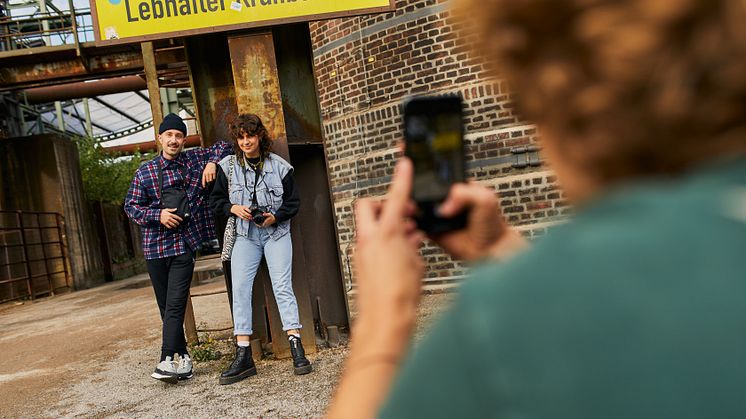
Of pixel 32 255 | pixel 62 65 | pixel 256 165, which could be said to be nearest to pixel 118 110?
pixel 32 255

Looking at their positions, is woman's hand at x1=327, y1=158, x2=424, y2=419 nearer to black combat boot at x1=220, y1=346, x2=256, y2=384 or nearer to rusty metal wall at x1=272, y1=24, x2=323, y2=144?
black combat boot at x1=220, y1=346, x2=256, y2=384

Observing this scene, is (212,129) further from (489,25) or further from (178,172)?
(489,25)

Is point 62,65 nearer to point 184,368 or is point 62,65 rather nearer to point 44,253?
point 44,253

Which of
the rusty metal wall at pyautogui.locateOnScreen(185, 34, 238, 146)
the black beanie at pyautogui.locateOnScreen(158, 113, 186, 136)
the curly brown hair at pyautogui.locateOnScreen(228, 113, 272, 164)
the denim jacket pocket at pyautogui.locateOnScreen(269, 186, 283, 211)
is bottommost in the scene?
the denim jacket pocket at pyautogui.locateOnScreen(269, 186, 283, 211)

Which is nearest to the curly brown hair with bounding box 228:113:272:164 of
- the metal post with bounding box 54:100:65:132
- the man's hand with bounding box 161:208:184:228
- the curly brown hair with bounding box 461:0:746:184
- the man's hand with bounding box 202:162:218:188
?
the man's hand with bounding box 202:162:218:188

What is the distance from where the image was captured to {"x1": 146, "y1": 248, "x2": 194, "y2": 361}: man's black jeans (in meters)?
5.38

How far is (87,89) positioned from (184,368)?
1662cm

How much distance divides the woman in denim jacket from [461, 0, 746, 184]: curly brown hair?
4670 mm

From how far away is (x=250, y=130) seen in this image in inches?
207

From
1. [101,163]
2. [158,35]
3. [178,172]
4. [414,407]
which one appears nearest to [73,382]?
[178,172]

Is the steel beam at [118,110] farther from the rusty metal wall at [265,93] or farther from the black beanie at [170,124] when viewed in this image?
the rusty metal wall at [265,93]

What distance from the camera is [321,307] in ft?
20.3

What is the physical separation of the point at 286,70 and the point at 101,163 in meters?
21.8

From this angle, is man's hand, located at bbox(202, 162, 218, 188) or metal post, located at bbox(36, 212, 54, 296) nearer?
man's hand, located at bbox(202, 162, 218, 188)
